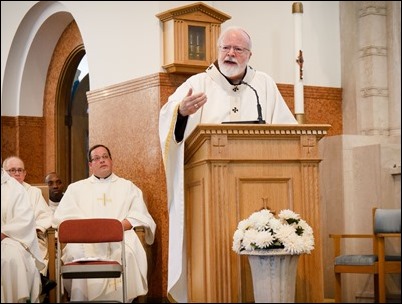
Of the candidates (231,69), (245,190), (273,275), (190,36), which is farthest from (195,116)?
(190,36)

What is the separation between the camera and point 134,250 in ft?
22.6

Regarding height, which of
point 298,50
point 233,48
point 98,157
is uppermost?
point 298,50

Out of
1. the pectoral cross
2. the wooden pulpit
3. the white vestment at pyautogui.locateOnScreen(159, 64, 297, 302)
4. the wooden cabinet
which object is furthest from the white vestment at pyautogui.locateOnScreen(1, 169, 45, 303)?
the wooden cabinet

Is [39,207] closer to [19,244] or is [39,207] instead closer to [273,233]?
[19,244]

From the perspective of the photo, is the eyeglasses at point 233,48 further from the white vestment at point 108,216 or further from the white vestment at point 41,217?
the white vestment at point 41,217

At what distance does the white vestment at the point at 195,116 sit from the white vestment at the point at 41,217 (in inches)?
96.3

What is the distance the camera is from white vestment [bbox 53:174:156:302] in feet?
21.9

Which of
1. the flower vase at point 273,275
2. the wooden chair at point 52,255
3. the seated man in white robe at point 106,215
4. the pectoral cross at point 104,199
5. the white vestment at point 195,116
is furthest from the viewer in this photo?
the pectoral cross at point 104,199

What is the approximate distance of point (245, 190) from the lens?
4316mm

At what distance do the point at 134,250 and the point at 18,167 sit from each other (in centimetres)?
158

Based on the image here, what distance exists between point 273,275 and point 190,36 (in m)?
4.18

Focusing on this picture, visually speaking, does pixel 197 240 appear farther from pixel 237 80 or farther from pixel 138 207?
pixel 138 207

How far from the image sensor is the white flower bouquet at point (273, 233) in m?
4.05

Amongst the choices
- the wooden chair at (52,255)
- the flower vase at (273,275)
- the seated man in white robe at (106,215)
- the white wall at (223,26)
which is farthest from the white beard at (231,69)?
the white wall at (223,26)
